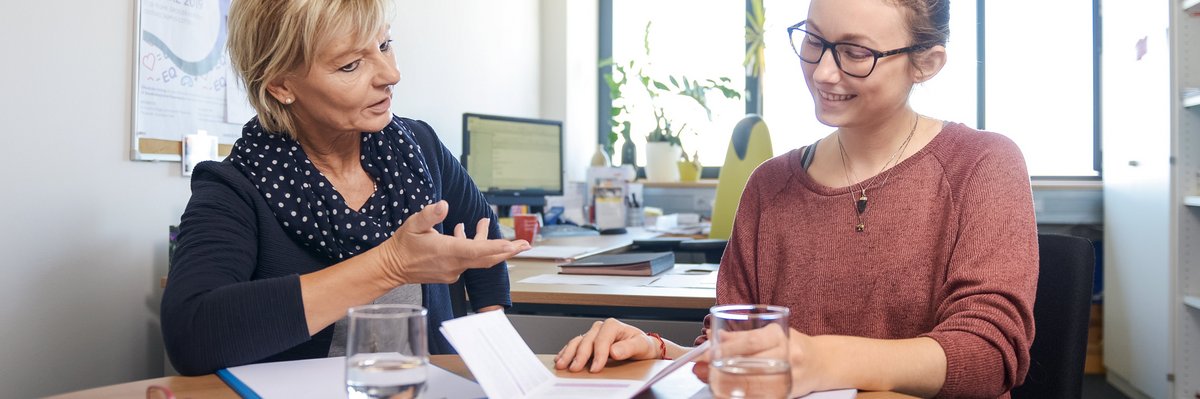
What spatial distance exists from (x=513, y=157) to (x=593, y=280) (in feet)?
5.02

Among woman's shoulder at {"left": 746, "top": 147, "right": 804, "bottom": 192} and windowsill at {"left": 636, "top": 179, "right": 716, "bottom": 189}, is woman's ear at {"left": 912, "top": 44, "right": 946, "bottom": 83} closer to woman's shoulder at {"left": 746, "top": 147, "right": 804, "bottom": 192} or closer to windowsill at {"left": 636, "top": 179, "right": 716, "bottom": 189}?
woman's shoulder at {"left": 746, "top": 147, "right": 804, "bottom": 192}

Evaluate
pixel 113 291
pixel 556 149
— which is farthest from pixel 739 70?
pixel 113 291

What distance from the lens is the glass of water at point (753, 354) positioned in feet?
2.58

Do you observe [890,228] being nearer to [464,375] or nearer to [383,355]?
[464,375]

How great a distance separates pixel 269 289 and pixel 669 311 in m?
1.03

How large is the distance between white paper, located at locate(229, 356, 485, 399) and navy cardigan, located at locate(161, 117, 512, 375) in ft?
0.09

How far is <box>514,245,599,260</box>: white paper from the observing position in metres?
2.55

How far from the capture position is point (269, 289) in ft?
3.72

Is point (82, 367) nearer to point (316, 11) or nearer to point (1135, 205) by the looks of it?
point (316, 11)

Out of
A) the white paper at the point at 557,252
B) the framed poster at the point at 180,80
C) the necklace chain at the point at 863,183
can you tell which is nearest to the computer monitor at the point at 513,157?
the white paper at the point at 557,252

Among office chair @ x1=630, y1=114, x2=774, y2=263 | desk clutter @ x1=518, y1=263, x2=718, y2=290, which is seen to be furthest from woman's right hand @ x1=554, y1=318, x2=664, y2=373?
office chair @ x1=630, y1=114, x2=774, y2=263

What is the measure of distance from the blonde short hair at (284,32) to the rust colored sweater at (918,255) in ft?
2.18

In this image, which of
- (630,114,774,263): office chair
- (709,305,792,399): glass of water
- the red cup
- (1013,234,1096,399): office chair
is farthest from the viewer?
(630,114,774,263): office chair

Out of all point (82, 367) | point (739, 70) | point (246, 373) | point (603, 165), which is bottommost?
point (82, 367)
